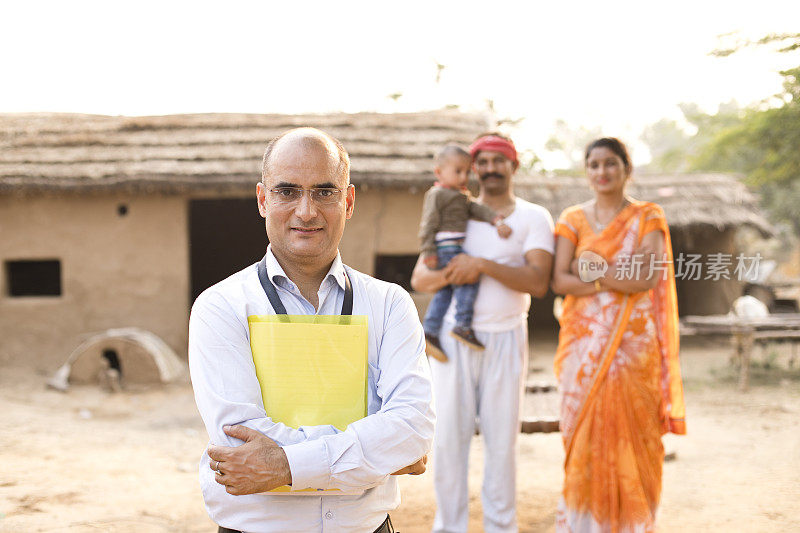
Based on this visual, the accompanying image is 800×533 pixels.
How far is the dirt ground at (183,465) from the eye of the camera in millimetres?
4020

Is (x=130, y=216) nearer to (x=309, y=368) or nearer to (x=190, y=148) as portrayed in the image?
(x=190, y=148)

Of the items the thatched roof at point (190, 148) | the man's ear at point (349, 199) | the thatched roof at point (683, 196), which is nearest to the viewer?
the man's ear at point (349, 199)

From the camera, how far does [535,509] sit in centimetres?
427

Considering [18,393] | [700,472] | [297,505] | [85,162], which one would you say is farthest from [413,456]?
[85,162]

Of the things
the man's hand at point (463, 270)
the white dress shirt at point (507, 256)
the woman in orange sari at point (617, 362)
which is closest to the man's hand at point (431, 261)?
the man's hand at point (463, 270)

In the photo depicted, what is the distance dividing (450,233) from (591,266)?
0.73 metres

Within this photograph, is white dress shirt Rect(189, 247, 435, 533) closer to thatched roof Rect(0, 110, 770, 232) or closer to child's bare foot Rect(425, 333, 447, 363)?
child's bare foot Rect(425, 333, 447, 363)

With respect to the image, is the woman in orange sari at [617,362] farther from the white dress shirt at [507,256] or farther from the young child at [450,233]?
the young child at [450,233]

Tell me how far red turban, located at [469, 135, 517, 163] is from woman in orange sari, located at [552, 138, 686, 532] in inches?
14.8

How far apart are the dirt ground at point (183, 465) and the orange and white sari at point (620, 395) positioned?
2.43 ft

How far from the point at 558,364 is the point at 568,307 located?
0.95 feet

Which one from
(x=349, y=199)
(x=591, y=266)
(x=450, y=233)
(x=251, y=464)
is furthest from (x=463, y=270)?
(x=251, y=464)

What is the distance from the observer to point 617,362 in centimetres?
324

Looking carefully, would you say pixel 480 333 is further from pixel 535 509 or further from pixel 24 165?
pixel 24 165
